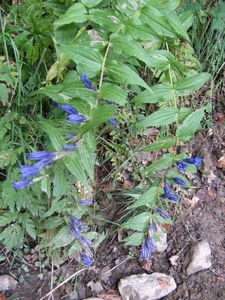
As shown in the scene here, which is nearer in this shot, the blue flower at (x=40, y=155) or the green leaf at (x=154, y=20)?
the blue flower at (x=40, y=155)

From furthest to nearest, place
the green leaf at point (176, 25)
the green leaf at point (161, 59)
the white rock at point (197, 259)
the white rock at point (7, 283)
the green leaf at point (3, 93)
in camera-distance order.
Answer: the white rock at point (197, 259) < the white rock at point (7, 283) < the green leaf at point (3, 93) < the green leaf at point (161, 59) < the green leaf at point (176, 25)

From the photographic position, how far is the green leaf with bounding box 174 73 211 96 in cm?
169

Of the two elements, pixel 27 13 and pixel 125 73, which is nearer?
pixel 125 73

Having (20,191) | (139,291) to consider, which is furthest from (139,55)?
(139,291)

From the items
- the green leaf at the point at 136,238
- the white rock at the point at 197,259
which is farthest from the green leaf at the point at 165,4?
the white rock at the point at 197,259

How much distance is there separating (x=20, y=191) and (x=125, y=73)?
83 cm

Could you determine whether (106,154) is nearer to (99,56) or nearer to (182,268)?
(182,268)

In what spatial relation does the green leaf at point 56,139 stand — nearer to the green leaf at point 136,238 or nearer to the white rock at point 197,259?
the green leaf at point 136,238

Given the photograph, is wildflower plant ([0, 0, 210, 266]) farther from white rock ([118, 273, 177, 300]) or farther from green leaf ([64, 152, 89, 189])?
white rock ([118, 273, 177, 300])

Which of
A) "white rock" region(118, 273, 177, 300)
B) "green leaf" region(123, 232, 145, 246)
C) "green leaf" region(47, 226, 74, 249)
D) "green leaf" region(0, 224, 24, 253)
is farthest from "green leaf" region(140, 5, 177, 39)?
"white rock" region(118, 273, 177, 300)

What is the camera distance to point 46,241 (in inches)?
86.3

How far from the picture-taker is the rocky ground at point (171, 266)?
7.34ft

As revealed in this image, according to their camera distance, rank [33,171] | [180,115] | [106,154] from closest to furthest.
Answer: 1. [33,171]
2. [180,115]
3. [106,154]

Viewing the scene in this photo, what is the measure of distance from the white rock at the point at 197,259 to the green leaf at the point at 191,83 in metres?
1.01
